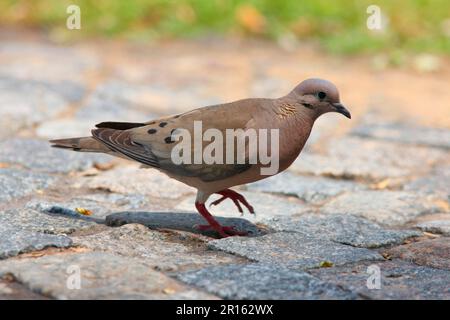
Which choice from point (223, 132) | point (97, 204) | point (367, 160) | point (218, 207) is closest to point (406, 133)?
point (367, 160)

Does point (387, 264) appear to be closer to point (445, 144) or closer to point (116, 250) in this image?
point (116, 250)

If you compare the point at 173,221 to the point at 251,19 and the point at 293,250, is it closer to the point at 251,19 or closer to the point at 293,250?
the point at 293,250

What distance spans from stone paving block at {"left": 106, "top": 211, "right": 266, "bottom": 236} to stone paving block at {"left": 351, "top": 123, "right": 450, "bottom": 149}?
232 cm

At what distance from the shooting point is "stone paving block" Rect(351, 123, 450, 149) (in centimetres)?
646

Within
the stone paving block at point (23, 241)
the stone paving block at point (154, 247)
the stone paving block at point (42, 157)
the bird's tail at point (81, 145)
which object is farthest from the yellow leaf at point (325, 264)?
the stone paving block at point (42, 157)

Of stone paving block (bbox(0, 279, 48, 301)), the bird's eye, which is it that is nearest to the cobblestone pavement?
stone paving block (bbox(0, 279, 48, 301))

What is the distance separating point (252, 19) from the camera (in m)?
9.77

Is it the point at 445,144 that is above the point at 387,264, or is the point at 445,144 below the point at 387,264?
above

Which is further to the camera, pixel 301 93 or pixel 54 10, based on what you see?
pixel 54 10

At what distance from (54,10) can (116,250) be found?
6964mm

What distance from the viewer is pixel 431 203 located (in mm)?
5105

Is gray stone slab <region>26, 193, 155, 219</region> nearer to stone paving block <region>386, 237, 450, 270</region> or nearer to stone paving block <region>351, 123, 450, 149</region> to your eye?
stone paving block <region>386, 237, 450, 270</region>

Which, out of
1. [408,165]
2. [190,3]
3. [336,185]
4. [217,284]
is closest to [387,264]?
[217,284]

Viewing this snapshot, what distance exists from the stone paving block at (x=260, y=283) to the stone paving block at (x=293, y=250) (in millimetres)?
227
